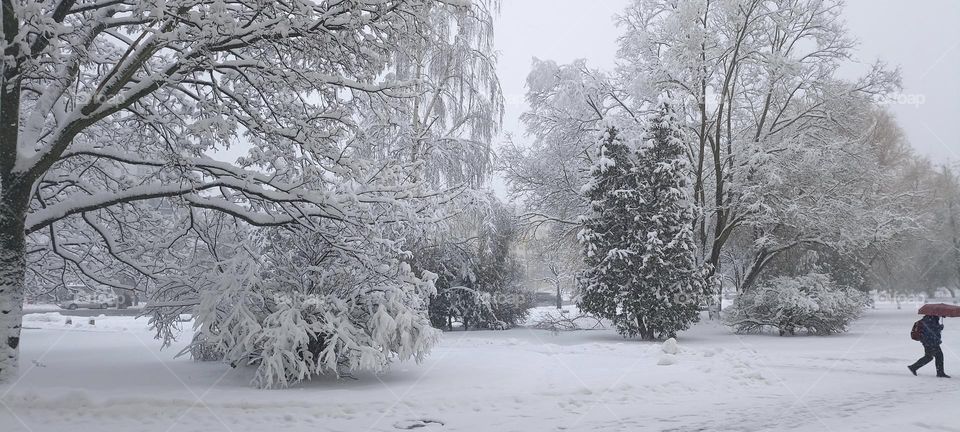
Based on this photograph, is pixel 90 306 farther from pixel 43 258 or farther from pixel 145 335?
pixel 43 258

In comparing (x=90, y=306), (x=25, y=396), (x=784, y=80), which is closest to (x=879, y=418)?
(x=25, y=396)

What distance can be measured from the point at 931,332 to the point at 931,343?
207 mm

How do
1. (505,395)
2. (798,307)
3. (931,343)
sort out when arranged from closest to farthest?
(505,395)
(931,343)
(798,307)

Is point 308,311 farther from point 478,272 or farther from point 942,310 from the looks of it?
point 478,272

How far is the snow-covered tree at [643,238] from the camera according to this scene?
18.6 m

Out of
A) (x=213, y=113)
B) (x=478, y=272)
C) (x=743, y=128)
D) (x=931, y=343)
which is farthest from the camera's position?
(x=743, y=128)

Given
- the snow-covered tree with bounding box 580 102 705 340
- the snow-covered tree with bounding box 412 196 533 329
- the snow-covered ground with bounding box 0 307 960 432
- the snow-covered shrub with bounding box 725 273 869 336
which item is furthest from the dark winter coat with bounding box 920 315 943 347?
the snow-covered tree with bounding box 412 196 533 329

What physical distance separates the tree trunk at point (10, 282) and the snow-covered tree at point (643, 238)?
13.8 meters

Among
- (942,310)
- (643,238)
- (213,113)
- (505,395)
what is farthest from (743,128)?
(213,113)

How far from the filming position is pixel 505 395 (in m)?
9.16

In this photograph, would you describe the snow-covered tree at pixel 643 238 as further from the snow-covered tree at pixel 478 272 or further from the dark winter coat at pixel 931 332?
the dark winter coat at pixel 931 332

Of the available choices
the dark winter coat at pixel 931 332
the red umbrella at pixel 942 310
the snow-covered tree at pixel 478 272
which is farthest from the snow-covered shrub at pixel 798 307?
the snow-covered tree at pixel 478 272

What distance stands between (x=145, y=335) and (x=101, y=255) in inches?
302

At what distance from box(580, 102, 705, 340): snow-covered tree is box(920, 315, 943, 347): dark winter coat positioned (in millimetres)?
6912
